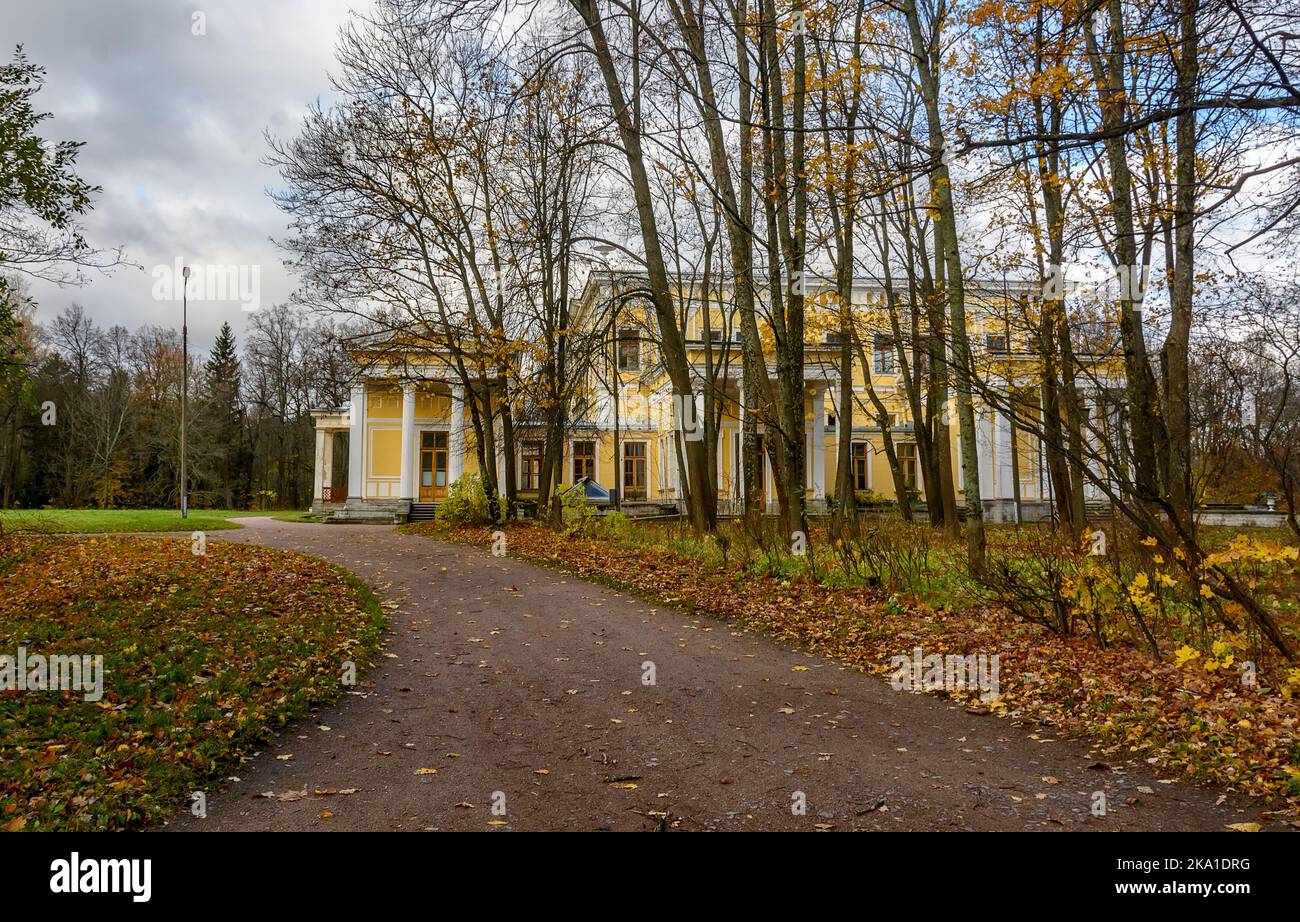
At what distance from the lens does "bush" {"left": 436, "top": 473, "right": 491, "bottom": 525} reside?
2177 centimetres

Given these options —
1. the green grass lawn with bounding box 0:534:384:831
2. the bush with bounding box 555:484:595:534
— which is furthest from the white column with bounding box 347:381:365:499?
the green grass lawn with bounding box 0:534:384:831

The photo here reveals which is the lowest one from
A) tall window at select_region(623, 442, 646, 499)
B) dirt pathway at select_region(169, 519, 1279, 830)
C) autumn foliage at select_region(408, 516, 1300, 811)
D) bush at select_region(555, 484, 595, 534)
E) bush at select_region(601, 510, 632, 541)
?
dirt pathway at select_region(169, 519, 1279, 830)

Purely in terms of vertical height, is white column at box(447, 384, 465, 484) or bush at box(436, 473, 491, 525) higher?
white column at box(447, 384, 465, 484)

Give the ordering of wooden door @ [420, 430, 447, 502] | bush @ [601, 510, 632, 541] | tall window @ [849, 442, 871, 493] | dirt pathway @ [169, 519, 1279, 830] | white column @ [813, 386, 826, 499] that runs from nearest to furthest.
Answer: dirt pathway @ [169, 519, 1279, 830] → bush @ [601, 510, 632, 541] → white column @ [813, 386, 826, 499] → wooden door @ [420, 430, 447, 502] → tall window @ [849, 442, 871, 493]

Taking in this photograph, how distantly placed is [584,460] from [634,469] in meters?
2.40

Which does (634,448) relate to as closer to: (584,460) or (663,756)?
(584,460)

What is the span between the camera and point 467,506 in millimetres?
21891

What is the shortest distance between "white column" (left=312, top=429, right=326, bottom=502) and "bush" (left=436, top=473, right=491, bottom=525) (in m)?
15.2

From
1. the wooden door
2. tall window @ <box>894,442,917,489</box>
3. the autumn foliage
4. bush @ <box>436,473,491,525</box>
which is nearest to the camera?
the autumn foliage

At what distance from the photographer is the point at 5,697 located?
5.16m

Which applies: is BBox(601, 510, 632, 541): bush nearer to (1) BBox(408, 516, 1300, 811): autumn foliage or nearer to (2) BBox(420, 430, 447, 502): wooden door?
(1) BBox(408, 516, 1300, 811): autumn foliage
